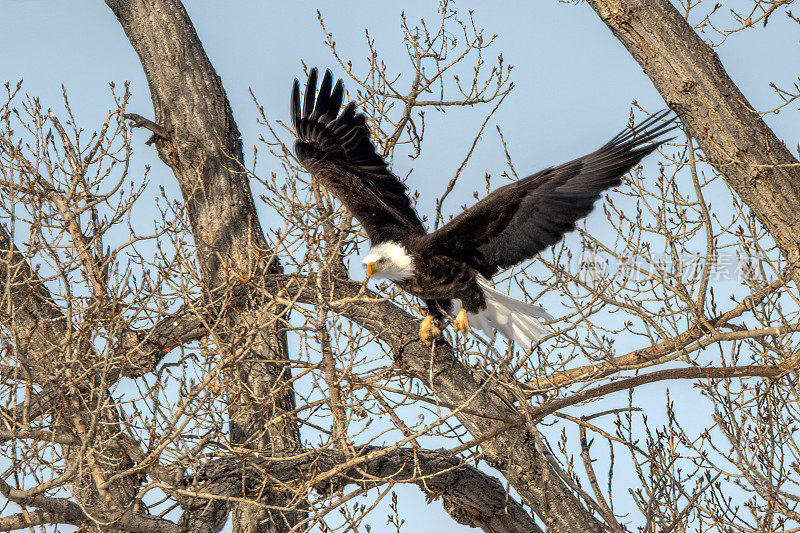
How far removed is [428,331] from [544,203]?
1.05m

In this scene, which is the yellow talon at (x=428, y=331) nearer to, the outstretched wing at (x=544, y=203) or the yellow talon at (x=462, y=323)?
the yellow talon at (x=462, y=323)

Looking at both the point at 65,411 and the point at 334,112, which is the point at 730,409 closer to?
the point at 334,112

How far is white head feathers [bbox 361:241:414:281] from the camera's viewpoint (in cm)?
454

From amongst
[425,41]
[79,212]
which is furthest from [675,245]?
[79,212]

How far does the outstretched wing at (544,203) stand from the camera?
168 inches

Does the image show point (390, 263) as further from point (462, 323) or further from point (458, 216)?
point (462, 323)

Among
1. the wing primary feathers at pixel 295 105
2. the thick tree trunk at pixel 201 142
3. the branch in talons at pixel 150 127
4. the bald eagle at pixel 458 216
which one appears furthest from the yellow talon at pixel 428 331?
the branch in talons at pixel 150 127

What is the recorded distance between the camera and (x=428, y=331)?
4.93 m

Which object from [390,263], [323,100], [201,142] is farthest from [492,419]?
[201,142]

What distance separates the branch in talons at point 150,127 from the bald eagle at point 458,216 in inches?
43.1

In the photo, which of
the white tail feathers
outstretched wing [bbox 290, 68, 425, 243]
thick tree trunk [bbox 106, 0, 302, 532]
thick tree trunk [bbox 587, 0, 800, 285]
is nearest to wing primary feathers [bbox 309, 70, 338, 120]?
outstretched wing [bbox 290, 68, 425, 243]

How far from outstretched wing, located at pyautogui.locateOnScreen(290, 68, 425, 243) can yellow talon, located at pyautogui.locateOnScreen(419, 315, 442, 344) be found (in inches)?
21.3

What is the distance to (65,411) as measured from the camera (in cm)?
401

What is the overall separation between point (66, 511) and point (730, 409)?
357 centimetres
